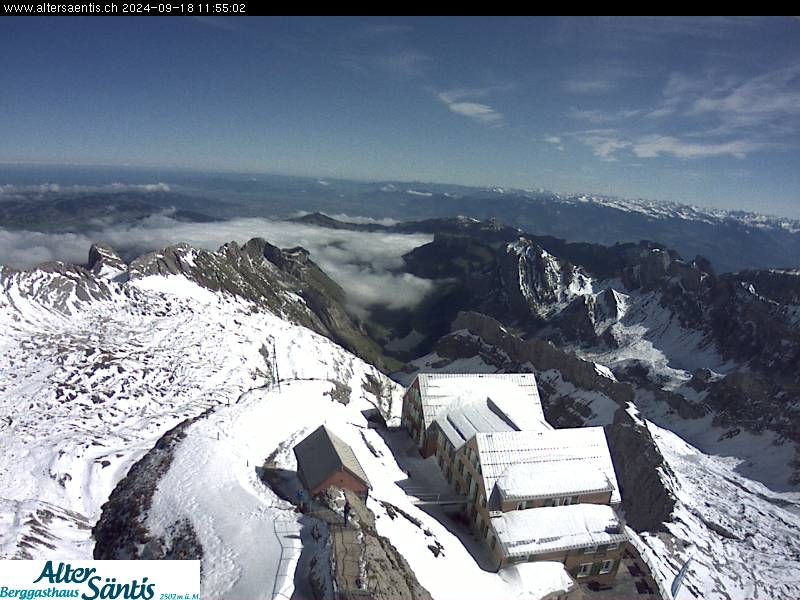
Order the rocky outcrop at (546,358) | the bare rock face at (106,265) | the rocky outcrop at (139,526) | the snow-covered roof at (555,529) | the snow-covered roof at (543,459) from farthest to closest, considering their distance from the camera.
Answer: the bare rock face at (106,265) → the rocky outcrop at (546,358) → the snow-covered roof at (543,459) → the snow-covered roof at (555,529) → the rocky outcrop at (139,526)

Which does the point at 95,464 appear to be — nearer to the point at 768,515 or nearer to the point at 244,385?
the point at 244,385

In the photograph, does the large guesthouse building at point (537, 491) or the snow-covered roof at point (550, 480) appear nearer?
the large guesthouse building at point (537, 491)

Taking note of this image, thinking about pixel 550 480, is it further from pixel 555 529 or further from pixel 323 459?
pixel 323 459

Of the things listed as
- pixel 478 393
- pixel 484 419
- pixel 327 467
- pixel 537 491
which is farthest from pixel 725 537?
pixel 327 467

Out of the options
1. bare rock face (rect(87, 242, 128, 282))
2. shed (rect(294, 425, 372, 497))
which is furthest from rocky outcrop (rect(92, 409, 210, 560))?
bare rock face (rect(87, 242, 128, 282))

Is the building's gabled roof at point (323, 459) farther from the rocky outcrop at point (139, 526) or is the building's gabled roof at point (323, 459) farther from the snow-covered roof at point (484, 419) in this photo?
the snow-covered roof at point (484, 419)

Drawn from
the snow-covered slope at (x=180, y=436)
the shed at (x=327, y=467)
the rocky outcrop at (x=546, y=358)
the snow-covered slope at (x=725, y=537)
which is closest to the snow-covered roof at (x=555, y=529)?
the snow-covered slope at (x=180, y=436)

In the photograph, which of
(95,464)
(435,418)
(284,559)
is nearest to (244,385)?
(95,464)

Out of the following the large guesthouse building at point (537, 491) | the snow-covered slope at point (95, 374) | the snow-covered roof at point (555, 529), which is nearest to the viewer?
the snow-covered roof at point (555, 529)
